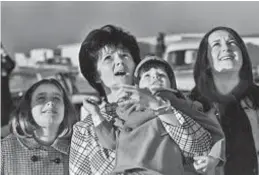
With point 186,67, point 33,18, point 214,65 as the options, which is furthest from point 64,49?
point 214,65

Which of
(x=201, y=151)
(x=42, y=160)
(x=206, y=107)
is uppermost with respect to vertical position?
(x=206, y=107)

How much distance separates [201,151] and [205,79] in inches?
18.5

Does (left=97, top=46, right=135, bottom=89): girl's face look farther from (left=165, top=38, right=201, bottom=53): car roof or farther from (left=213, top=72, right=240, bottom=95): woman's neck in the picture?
(left=165, top=38, right=201, bottom=53): car roof

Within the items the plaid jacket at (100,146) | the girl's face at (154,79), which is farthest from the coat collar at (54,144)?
the girl's face at (154,79)

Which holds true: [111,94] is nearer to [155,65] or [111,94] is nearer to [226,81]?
[155,65]

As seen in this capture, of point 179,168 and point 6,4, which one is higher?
point 6,4

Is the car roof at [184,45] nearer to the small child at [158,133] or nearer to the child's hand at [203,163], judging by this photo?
the small child at [158,133]

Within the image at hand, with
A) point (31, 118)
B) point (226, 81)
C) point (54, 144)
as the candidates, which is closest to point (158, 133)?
point (226, 81)

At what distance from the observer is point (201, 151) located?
186 centimetres

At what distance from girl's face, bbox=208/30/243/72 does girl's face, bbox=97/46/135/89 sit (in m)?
0.40

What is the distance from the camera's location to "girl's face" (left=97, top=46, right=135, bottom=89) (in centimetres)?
212

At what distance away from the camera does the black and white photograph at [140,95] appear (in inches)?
73.5

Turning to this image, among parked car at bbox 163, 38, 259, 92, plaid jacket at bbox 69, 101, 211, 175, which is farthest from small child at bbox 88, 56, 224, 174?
parked car at bbox 163, 38, 259, 92

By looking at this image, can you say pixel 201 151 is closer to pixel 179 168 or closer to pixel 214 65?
pixel 179 168
